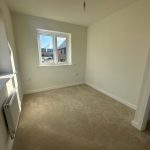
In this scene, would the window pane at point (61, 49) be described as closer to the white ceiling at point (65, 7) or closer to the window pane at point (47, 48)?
the window pane at point (47, 48)

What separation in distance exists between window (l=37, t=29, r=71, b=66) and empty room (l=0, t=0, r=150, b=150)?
3cm

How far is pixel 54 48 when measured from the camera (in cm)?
338

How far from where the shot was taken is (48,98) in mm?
2809

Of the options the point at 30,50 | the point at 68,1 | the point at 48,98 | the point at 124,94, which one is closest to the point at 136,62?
the point at 124,94

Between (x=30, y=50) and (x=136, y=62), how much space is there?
115 inches

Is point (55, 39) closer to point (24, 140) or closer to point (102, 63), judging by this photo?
point (102, 63)

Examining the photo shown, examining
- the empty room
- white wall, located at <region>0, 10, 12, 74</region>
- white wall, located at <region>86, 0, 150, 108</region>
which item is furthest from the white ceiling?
white wall, located at <region>0, 10, 12, 74</region>

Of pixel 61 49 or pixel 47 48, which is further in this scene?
pixel 61 49

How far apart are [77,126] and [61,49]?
2697mm

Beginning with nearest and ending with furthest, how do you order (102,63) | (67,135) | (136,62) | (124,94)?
(67,135), (136,62), (124,94), (102,63)

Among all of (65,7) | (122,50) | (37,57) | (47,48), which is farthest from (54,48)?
(122,50)

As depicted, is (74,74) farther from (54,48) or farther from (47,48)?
(47,48)

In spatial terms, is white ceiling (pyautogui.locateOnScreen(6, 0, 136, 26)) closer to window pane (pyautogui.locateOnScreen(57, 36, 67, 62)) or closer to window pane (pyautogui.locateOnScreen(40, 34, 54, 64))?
window pane (pyautogui.locateOnScreen(40, 34, 54, 64))

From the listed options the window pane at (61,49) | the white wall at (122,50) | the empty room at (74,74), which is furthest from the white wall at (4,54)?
the white wall at (122,50)
